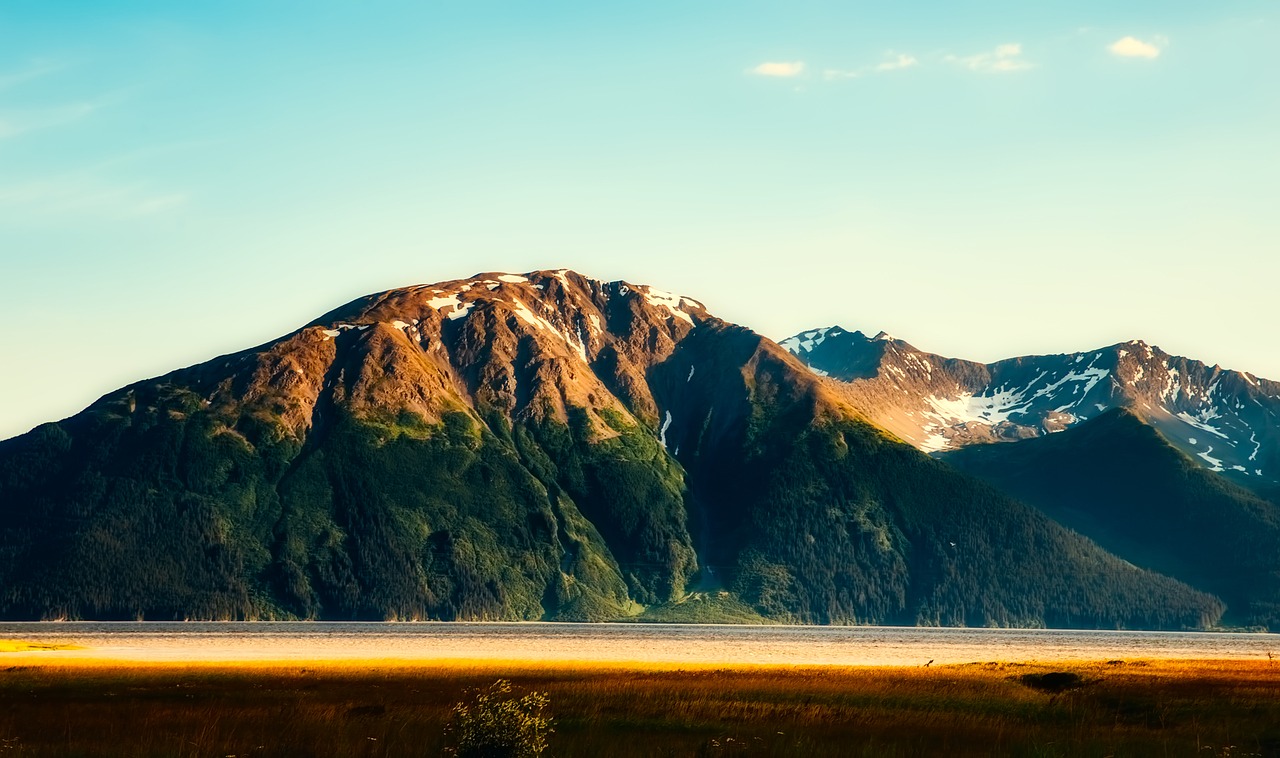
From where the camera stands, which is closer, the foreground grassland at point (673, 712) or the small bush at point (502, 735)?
the small bush at point (502, 735)

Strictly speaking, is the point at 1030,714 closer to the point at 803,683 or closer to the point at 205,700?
the point at 803,683

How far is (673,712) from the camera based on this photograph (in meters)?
59.8

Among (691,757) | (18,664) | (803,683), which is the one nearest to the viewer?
(691,757)

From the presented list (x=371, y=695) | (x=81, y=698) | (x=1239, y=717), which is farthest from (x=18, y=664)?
(x=1239, y=717)

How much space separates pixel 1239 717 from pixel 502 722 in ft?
112

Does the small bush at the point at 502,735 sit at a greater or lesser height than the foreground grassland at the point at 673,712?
greater

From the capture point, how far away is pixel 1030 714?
59.5 meters

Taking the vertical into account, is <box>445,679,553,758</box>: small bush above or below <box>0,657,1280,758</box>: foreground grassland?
above

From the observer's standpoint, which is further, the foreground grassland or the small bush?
the foreground grassland

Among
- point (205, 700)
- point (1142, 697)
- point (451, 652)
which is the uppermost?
point (205, 700)

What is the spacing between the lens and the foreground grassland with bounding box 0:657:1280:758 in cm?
4597

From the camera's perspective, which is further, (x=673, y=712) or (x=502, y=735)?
(x=673, y=712)

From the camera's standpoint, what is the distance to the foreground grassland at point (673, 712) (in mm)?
45969

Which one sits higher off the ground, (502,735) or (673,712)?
(502,735)
